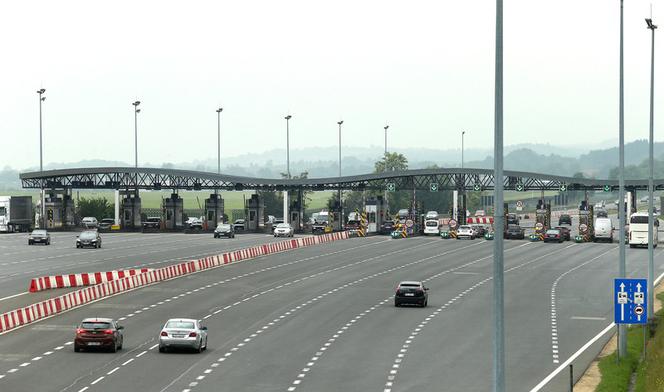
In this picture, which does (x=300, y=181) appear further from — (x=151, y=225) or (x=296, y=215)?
(x=151, y=225)

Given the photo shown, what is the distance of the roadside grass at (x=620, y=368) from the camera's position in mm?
35281

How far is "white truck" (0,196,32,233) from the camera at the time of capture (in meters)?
137

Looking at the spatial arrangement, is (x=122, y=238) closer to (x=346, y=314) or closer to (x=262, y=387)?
(x=346, y=314)

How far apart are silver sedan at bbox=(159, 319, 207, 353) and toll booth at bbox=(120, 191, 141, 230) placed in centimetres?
10942

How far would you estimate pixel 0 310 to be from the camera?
54688mm

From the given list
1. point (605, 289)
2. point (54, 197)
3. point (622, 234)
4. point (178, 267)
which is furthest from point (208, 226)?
point (622, 234)

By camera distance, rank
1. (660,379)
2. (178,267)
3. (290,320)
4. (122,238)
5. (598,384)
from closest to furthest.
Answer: (660,379) < (598,384) < (290,320) < (178,267) < (122,238)

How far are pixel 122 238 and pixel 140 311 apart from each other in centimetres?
7207

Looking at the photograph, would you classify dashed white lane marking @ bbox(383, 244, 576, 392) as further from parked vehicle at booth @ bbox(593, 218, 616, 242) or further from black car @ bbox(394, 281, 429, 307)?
parked vehicle at booth @ bbox(593, 218, 616, 242)

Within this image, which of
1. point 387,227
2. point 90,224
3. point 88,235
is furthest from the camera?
point 90,224

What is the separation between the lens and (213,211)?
15150 centimetres

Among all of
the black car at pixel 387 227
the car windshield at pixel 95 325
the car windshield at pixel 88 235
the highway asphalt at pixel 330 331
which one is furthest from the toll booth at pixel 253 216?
the car windshield at pixel 95 325

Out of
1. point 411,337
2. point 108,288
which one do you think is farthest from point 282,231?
point 411,337

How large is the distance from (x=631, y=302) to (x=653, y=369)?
8.23ft
